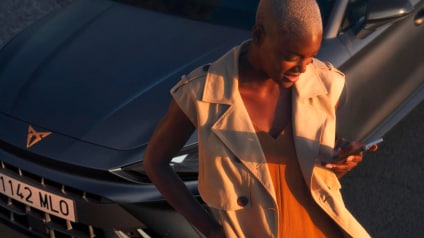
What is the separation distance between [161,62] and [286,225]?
2156mm

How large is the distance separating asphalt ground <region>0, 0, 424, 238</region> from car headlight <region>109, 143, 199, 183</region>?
1086mm

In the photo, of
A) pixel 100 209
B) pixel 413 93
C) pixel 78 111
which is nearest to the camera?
pixel 100 209

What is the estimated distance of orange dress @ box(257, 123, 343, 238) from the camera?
1.98m

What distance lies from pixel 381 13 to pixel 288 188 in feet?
7.21

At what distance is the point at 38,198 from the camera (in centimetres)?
354

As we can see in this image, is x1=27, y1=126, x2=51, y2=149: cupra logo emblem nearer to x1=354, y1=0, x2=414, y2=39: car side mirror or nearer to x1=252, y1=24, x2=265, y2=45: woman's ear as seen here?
x1=354, y1=0, x2=414, y2=39: car side mirror

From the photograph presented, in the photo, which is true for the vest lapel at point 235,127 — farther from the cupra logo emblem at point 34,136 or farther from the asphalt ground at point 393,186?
the asphalt ground at point 393,186

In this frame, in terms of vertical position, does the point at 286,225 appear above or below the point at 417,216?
above

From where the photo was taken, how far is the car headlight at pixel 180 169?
11.3 ft

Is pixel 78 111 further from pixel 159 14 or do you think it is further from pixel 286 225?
pixel 286 225

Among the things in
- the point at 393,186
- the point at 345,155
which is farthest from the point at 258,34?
the point at 393,186

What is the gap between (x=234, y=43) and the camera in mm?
4070

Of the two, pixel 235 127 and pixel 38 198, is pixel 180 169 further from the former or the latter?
pixel 235 127

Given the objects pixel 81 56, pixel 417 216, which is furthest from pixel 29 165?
pixel 417 216
